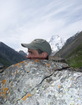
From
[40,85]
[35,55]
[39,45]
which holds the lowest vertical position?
[40,85]

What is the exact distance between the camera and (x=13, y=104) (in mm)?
5703

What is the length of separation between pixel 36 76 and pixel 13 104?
3.32 ft

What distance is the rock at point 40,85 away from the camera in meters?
5.22

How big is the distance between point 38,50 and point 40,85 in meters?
1.28

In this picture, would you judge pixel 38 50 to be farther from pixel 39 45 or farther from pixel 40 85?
pixel 40 85

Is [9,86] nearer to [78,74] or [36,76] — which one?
[36,76]

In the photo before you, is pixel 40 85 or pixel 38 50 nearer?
pixel 40 85

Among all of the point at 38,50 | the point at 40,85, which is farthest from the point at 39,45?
the point at 40,85

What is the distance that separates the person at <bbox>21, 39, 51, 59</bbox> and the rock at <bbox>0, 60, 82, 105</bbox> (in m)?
0.20

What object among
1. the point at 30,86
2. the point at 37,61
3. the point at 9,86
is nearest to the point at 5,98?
the point at 9,86

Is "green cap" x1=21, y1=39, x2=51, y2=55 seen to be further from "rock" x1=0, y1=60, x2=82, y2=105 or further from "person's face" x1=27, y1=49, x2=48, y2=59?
"rock" x1=0, y1=60, x2=82, y2=105

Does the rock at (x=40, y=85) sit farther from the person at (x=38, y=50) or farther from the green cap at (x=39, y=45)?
the green cap at (x=39, y=45)

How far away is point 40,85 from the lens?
587 centimetres

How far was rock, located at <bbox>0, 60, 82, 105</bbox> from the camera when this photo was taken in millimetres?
5223
